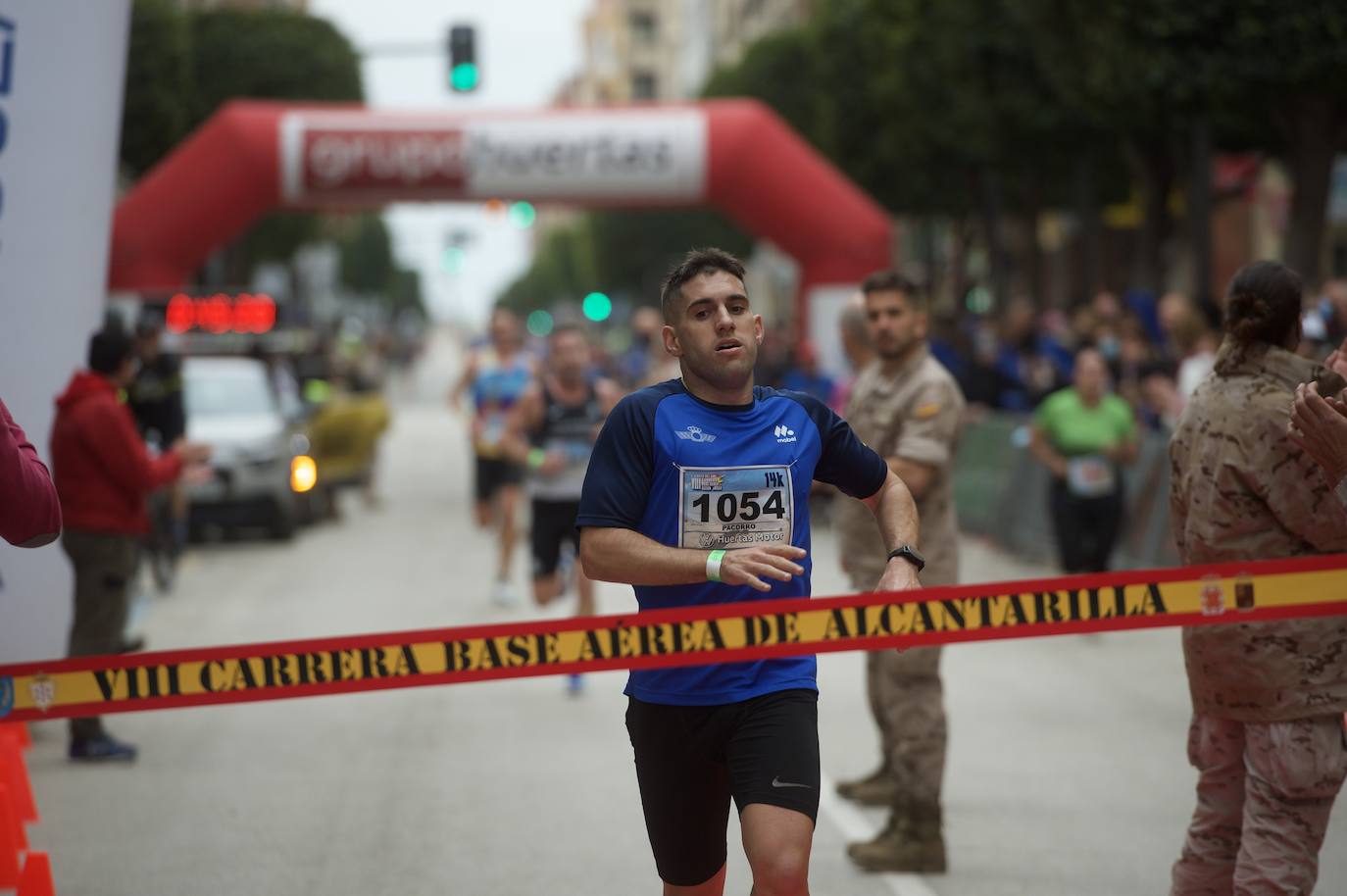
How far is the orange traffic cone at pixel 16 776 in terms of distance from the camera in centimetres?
723

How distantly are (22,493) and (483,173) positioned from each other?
18222 mm

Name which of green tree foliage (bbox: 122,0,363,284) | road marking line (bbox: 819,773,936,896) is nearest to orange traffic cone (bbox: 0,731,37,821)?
road marking line (bbox: 819,773,936,896)

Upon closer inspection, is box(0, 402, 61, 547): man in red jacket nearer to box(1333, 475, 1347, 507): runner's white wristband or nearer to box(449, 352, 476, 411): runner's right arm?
box(1333, 475, 1347, 507): runner's white wristband

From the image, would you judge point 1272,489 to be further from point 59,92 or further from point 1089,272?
point 1089,272

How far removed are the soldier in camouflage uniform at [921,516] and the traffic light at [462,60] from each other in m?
18.9

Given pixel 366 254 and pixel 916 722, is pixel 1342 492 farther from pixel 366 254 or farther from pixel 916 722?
pixel 366 254

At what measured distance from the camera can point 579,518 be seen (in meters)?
4.57

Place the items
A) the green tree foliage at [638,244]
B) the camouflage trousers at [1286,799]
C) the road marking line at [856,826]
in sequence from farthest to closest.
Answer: the green tree foliage at [638,244]
the road marking line at [856,826]
the camouflage trousers at [1286,799]

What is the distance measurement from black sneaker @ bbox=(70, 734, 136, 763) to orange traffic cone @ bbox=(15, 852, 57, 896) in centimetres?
309

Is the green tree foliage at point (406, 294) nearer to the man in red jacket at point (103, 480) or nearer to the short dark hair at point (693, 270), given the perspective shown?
the man in red jacket at point (103, 480)

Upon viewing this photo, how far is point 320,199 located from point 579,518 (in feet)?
61.4

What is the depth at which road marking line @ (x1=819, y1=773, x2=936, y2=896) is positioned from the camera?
6.61m

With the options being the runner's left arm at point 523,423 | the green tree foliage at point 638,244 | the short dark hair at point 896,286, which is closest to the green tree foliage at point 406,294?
the green tree foliage at point 638,244

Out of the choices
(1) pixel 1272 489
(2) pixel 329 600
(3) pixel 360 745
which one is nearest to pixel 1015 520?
(2) pixel 329 600
